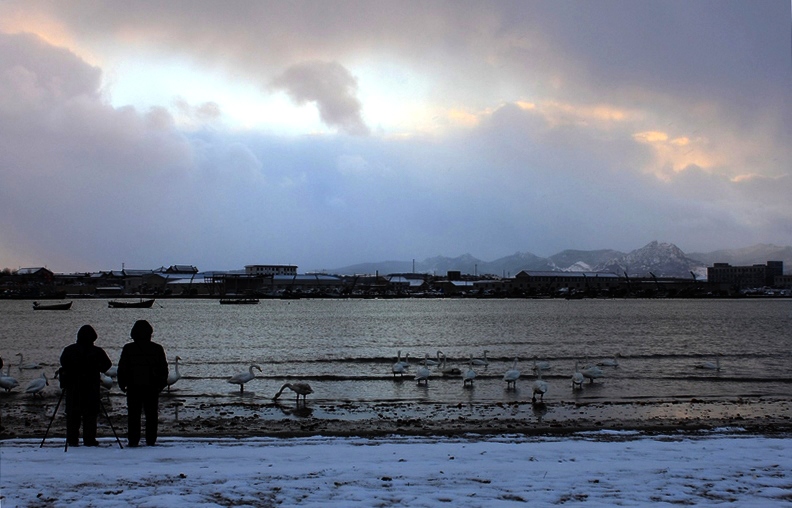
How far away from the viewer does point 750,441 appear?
948 centimetres

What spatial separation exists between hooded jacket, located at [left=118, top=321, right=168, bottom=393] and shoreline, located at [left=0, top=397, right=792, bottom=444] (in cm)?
225

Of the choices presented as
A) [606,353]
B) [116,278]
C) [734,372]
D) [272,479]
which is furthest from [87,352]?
[116,278]

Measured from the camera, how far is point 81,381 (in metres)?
8.48

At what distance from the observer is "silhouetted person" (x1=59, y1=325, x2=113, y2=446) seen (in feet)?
27.5

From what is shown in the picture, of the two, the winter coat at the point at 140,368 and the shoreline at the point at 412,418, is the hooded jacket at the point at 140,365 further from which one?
the shoreline at the point at 412,418

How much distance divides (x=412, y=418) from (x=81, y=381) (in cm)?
732

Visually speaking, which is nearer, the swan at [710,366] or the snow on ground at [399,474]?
the snow on ground at [399,474]

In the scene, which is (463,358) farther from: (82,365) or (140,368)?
(82,365)

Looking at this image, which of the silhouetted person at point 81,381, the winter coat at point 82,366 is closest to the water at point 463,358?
the silhouetted person at point 81,381

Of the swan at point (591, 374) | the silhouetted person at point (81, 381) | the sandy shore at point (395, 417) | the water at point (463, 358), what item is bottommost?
the water at point (463, 358)

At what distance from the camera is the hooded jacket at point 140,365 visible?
27.8ft

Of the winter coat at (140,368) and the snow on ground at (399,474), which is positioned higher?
the winter coat at (140,368)

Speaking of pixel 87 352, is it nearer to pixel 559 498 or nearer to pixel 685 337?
pixel 559 498

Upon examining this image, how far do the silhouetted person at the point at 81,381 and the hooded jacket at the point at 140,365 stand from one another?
0.27m
